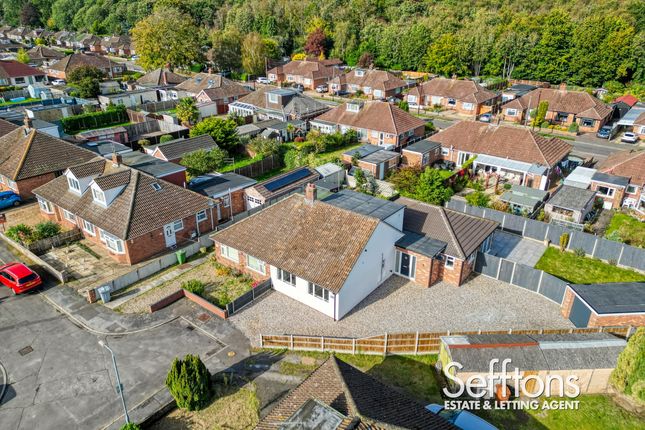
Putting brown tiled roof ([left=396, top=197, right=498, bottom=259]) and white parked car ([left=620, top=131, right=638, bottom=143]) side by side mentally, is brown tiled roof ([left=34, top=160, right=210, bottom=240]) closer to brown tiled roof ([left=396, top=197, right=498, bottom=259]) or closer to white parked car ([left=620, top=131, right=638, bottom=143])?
brown tiled roof ([left=396, top=197, right=498, bottom=259])

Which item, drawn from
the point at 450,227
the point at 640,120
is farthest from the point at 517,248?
the point at 640,120

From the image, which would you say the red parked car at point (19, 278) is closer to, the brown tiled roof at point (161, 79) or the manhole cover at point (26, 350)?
the manhole cover at point (26, 350)

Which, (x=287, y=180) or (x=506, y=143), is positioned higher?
(x=506, y=143)

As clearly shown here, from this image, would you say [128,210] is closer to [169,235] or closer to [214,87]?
[169,235]

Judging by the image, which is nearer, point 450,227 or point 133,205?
point 450,227

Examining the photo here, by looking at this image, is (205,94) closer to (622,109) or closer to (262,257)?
(262,257)

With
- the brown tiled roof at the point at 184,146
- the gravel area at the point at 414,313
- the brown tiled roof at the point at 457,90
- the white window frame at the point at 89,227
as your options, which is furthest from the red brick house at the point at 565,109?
the white window frame at the point at 89,227
